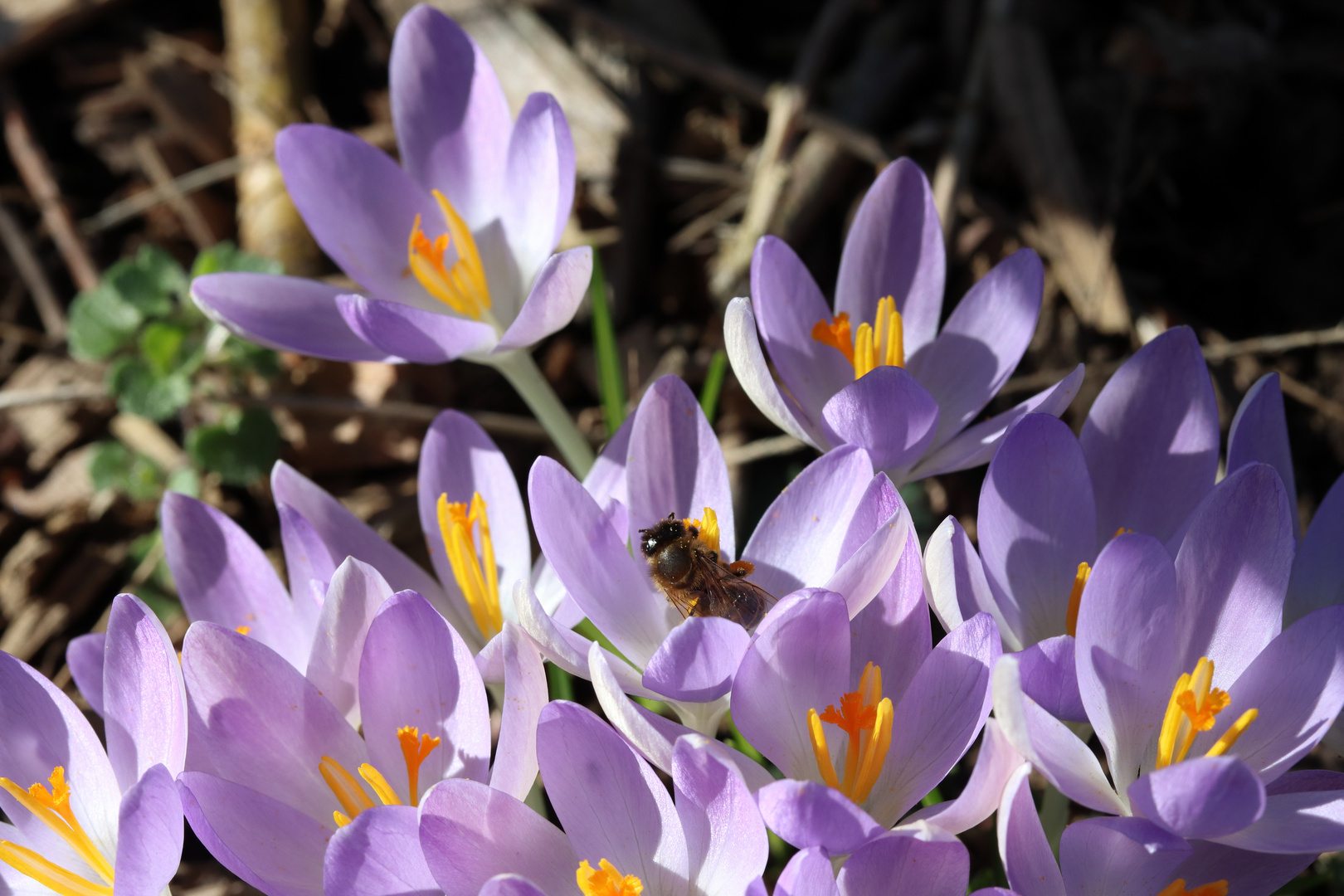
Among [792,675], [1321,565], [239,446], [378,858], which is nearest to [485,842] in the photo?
[378,858]

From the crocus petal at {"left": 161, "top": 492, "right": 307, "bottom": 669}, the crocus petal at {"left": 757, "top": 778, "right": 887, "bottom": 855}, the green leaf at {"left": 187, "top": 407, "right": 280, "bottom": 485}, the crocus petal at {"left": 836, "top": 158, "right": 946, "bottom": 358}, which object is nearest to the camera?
the crocus petal at {"left": 757, "top": 778, "right": 887, "bottom": 855}

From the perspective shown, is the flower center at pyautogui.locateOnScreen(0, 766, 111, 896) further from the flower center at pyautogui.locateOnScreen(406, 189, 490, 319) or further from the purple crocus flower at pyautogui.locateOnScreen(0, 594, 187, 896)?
the flower center at pyautogui.locateOnScreen(406, 189, 490, 319)

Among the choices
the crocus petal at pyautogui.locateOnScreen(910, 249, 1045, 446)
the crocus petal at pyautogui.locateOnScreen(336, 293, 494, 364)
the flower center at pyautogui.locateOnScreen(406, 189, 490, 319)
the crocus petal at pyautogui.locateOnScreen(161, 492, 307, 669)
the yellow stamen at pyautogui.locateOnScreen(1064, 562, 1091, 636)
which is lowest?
the yellow stamen at pyautogui.locateOnScreen(1064, 562, 1091, 636)

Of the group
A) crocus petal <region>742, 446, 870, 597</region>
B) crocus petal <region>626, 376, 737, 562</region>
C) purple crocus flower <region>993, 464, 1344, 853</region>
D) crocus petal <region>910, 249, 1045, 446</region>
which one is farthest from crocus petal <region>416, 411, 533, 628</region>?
purple crocus flower <region>993, 464, 1344, 853</region>

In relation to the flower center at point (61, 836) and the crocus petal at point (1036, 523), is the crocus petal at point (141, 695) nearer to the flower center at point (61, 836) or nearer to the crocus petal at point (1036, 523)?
the flower center at point (61, 836)

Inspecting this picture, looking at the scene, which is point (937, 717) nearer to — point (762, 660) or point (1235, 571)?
point (762, 660)

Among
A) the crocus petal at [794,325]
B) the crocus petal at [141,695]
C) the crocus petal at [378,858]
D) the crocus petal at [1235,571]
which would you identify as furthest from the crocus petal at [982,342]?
the crocus petal at [141,695]
